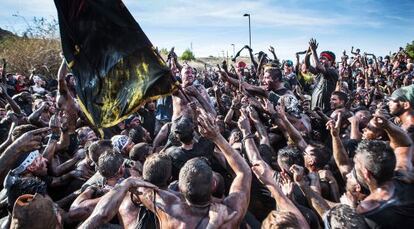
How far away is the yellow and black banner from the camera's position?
3861mm

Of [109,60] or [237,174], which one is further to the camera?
[109,60]

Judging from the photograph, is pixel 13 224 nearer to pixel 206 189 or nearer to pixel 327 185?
pixel 206 189

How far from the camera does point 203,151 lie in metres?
4.11

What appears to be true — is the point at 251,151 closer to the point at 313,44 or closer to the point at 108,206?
the point at 108,206

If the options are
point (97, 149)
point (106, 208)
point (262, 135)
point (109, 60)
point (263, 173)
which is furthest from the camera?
point (262, 135)

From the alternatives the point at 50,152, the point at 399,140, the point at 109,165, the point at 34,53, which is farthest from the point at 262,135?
the point at 34,53

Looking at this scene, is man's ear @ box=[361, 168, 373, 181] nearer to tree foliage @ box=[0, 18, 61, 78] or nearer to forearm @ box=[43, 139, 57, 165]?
forearm @ box=[43, 139, 57, 165]

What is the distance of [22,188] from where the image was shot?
2.87 metres

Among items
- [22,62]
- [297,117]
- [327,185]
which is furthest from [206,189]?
[22,62]

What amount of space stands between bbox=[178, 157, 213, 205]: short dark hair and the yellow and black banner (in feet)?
4.99

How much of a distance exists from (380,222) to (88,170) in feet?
10.5

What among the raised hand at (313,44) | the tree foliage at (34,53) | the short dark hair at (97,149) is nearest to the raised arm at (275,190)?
the short dark hair at (97,149)

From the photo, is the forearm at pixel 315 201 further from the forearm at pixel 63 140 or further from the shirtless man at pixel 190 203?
the forearm at pixel 63 140

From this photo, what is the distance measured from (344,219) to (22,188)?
2.40 m
